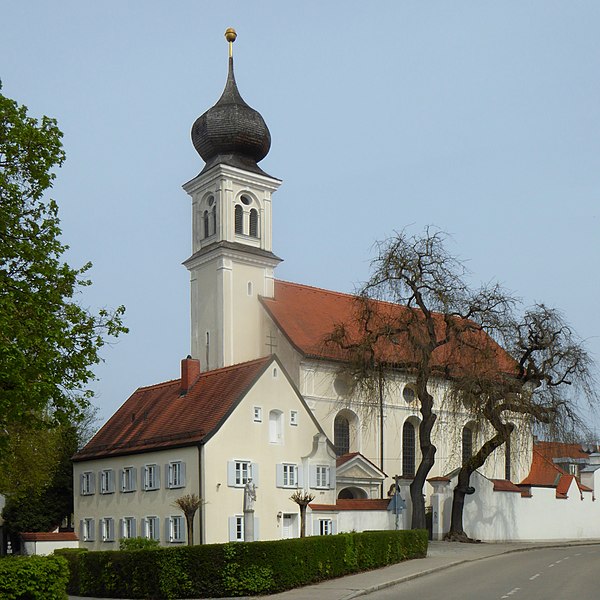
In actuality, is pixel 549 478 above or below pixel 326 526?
above

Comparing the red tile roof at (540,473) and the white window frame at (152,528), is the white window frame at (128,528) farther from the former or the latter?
the red tile roof at (540,473)

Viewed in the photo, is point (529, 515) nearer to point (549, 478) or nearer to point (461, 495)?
point (461, 495)

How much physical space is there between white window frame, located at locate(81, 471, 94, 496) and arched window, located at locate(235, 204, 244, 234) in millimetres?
15711

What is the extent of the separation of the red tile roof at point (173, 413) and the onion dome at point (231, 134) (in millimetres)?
14495

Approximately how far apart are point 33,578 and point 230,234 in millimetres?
36922

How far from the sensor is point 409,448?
5722 centimetres

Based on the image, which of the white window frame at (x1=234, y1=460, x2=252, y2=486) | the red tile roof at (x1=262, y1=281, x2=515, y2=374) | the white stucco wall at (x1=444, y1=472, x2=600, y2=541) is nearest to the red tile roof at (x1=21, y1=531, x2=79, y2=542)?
the white window frame at (x1=234, y1=460, x2=252, y2=486)

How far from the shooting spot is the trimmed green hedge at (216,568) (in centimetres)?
2580

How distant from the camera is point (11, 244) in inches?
1005

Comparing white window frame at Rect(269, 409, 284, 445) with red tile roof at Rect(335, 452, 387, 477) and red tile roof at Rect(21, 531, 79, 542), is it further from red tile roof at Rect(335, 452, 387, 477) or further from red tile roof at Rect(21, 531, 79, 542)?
red tile roof at Rect(21, 531, 79, 542)

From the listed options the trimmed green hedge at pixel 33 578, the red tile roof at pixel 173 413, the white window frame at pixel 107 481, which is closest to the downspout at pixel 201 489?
the red tile roof at pixel 173 413

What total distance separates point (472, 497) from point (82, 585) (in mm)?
24418

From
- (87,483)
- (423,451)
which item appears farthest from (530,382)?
(87,483)

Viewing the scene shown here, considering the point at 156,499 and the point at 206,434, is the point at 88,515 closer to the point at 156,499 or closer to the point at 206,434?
the point at 156,499
